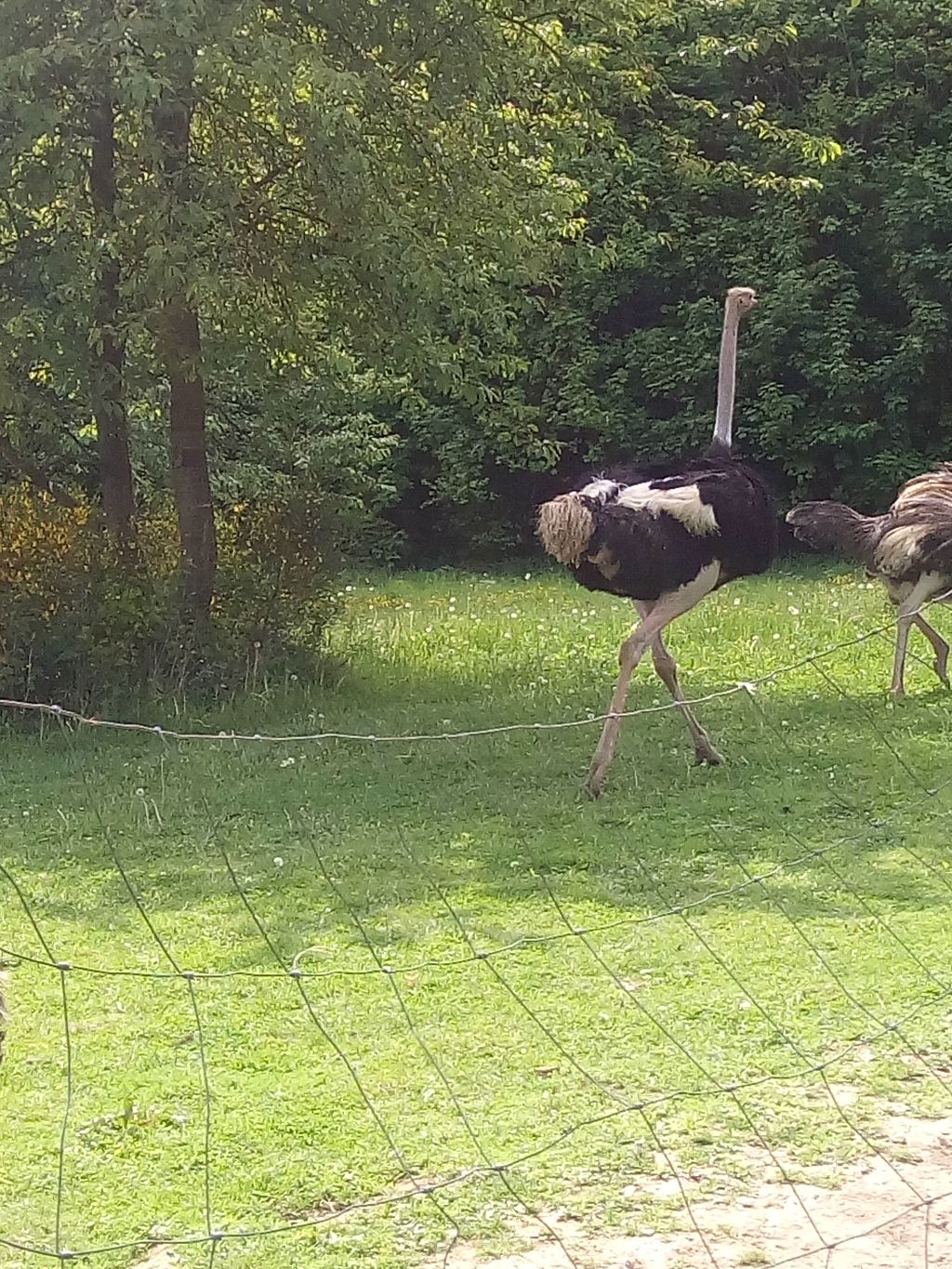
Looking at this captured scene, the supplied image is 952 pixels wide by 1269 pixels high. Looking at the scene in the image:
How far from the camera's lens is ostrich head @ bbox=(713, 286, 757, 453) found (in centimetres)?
827

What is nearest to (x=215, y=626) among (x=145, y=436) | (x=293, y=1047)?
(x=145, y=436)

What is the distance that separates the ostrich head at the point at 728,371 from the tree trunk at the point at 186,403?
2.96 meters

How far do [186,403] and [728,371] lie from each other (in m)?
3.80

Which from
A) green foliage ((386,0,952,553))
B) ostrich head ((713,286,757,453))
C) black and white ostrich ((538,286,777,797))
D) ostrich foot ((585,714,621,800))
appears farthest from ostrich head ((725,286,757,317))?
green foliage ((386,0,952,553))

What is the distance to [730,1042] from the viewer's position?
463 centimetres

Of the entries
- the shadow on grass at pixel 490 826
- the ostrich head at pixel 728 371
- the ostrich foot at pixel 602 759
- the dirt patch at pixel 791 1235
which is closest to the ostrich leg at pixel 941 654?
the shadow on grass at pixel 490 826

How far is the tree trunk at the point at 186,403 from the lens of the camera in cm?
952

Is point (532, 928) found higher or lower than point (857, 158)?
lower

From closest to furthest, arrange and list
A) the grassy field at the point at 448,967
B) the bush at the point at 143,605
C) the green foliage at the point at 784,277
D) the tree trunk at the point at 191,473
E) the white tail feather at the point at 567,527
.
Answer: the grassy field at the point at 448,967
the white tail feather at the point at 567,527
the bush at the point at 143,605
the tree trunk at the point at 191,473
the green foliage at the point at 784,277

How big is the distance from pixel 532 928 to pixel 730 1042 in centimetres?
124

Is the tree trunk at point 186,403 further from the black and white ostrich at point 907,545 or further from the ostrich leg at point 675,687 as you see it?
the black and white ostrich at point 907,545

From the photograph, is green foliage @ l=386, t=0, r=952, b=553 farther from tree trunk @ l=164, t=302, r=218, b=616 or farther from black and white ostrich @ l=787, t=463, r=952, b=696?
black and white ostrich @ l=787, t=463, r=952, b=696

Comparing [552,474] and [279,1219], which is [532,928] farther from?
[552,474]

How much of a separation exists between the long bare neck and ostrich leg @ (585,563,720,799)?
895mm
